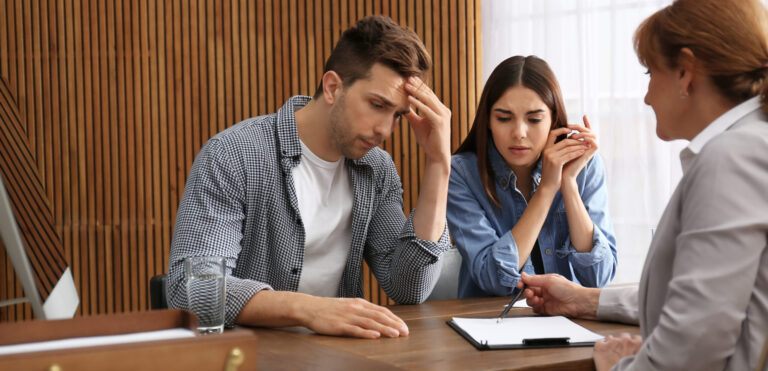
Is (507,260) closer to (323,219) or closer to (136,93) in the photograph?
(323,219)

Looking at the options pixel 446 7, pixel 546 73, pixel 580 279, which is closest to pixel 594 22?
pixel 446 7

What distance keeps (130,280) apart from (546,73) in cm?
295

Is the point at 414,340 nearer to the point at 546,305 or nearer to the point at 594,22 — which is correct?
the point at 546,305

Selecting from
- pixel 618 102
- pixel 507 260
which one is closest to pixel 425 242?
pixel 507 260

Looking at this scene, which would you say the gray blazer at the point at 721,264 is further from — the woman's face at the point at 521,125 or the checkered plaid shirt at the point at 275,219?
the woman's face at the point at 521,125

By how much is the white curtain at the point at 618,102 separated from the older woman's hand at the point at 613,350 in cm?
278

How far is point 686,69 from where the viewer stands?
136 centimetres

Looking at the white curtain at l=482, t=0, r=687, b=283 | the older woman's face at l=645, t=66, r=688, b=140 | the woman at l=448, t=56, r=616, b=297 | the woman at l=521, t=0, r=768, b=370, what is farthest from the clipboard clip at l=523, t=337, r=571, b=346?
the white curtain at l=482, t=0, r=687, b=283

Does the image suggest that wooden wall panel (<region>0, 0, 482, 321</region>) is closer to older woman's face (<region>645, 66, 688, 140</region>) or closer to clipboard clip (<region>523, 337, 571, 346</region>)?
clipboard clip (<region>523, 337, 571, 346</region>)

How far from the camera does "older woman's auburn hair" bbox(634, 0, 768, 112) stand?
1.28 m

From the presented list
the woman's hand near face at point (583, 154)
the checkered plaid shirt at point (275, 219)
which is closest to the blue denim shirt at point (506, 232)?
the woman's hand near face at point (583, 154)

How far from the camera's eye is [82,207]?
444cm

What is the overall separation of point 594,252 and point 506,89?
70 centimetres

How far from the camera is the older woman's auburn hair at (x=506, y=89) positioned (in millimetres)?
2777
